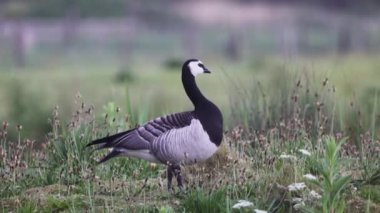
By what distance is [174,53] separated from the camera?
42.2 meters

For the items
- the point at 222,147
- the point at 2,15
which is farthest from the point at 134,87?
the point at 2,15

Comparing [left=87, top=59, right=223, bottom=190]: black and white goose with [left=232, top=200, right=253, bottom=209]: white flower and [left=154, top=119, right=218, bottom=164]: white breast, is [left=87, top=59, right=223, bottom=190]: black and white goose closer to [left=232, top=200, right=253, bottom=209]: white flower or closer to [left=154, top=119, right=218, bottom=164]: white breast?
[left=154, top=119, right=218, bottom=164]: white breast

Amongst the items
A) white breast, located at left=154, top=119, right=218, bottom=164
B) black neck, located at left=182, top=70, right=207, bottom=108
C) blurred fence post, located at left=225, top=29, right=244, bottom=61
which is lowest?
white breast, located at left=154, top=119, right=218, bottom=164

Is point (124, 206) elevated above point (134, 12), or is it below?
below

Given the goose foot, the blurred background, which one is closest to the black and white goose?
the goose foot

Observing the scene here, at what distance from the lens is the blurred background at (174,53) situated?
15516 millimetres

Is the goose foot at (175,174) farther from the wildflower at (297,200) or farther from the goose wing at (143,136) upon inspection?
the wildflower at (297,200)

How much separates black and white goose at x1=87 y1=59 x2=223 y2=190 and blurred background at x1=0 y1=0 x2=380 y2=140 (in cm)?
223

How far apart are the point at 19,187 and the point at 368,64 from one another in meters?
25.2

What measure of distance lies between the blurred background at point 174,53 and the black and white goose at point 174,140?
87.8 inches

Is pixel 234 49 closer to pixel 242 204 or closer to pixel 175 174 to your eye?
pixel 175 174

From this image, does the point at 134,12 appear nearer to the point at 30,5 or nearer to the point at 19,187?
the point at 30,5

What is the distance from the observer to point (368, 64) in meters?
32.4

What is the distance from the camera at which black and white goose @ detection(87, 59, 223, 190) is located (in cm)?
810
